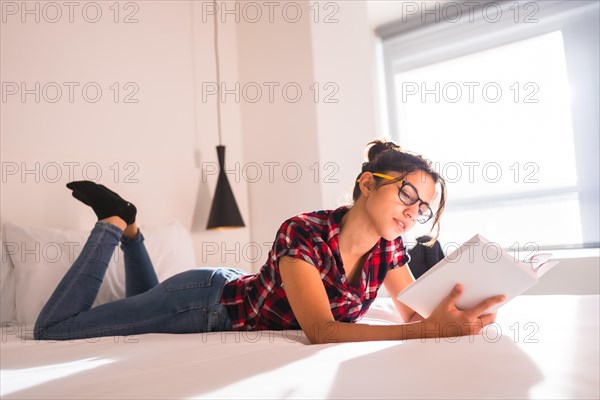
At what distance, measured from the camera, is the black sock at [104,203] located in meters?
2.04

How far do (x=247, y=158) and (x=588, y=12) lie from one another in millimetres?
2076

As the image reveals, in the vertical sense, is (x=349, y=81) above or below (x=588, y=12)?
below

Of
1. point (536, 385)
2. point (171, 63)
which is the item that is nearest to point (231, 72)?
point (171, 63)

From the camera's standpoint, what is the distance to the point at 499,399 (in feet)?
2.48

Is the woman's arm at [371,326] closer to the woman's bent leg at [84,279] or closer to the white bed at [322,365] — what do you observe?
the white bed at [322,365]

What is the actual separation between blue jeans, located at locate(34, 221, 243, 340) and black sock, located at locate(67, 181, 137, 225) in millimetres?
84

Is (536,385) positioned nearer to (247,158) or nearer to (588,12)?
(247,158)

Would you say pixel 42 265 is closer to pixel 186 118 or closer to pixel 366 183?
pixel 366 183

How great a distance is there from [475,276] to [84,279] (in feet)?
3.91

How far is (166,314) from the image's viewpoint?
70.5 inches

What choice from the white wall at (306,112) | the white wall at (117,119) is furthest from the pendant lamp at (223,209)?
the white wall at (306,112)

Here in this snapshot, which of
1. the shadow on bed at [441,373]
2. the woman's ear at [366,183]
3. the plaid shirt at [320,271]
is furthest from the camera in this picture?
the woman's ear at [366,183]

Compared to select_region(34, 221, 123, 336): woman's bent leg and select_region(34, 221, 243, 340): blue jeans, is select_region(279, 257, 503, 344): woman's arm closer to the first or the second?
select_region(34, 221, 243, 340): blue jeans

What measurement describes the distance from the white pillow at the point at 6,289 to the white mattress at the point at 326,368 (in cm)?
65
